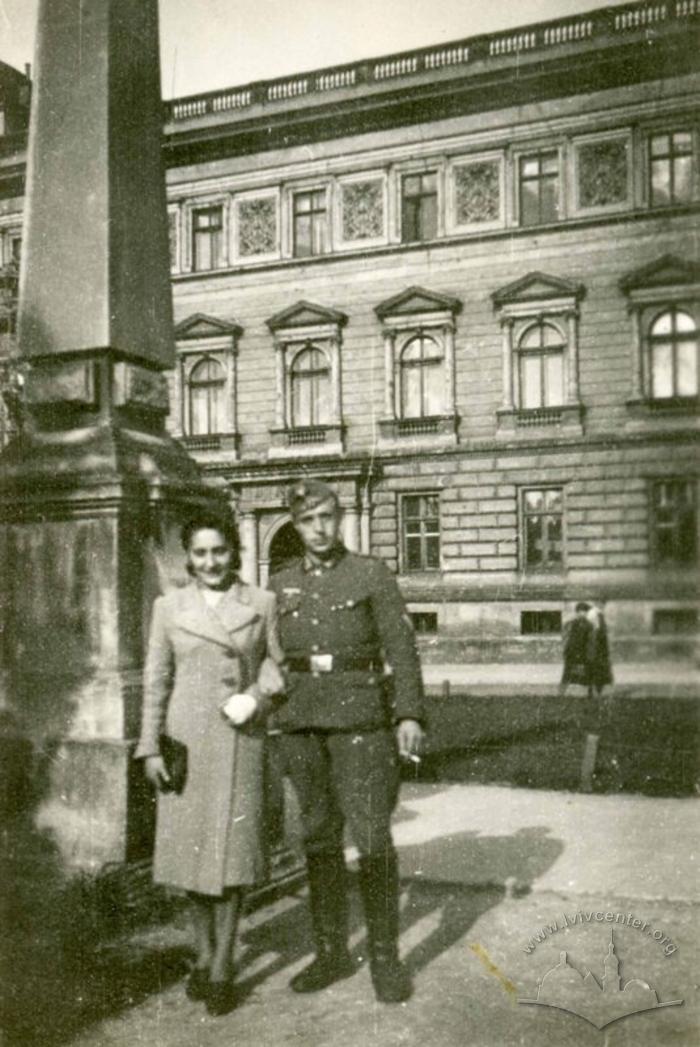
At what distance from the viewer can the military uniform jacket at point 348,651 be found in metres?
3.87

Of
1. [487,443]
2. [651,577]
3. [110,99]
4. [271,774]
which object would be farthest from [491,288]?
[271,774]

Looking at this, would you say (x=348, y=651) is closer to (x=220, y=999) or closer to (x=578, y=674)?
(x=220, y=999)

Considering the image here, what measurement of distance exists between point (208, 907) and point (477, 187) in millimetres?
21170

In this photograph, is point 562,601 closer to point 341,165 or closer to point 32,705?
point 341,165

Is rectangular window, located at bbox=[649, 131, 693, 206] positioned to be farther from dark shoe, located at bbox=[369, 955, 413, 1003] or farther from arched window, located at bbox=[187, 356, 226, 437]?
dark shoe, located at bbox=[369, 955, 413, 1003]

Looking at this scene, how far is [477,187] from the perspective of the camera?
893 inches

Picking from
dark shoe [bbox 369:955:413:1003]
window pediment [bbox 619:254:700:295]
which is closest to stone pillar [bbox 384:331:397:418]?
window pediment [bbox 619:254:700:295]

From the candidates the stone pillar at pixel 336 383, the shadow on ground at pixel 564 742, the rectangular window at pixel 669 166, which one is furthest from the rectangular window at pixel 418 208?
the shadow on ground at pixel 564 742

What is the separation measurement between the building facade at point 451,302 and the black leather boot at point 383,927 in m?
13.4

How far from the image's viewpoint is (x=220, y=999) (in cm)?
359

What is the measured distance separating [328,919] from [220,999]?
1.76 feet

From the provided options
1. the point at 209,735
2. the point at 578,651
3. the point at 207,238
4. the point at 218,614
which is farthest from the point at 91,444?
the point at 207,238

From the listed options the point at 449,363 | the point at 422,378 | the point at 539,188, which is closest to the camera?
the point at 539,188

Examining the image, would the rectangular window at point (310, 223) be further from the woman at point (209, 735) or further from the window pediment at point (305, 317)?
the woman at point (209, 735)
